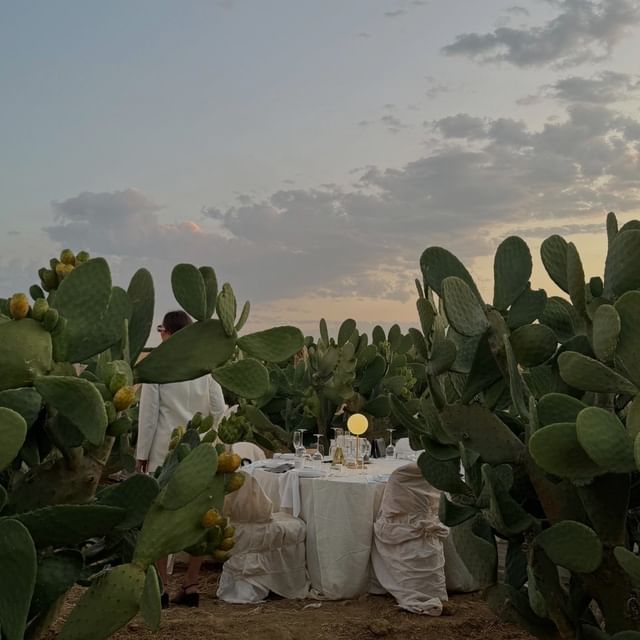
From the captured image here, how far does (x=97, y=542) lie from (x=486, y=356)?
943mm

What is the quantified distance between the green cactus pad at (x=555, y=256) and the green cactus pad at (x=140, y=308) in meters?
0.92

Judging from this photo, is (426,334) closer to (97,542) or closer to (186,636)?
(97,542)

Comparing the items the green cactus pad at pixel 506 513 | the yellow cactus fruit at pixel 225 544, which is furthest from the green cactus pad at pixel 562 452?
the yellow cactus fruit at pixel 225 544

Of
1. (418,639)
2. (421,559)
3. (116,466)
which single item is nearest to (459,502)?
(116,466)

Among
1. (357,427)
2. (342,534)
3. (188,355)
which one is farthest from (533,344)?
(357,427)

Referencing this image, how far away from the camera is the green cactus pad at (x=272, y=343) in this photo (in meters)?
1.77

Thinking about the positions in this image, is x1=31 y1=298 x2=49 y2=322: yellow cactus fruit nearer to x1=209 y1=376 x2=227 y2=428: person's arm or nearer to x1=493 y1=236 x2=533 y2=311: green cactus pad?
x1=493 y1=236 x2=533 y2=311: green cactus pad

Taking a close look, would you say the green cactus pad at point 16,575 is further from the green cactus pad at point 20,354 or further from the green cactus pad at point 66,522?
the green cactus pad at point 20,354

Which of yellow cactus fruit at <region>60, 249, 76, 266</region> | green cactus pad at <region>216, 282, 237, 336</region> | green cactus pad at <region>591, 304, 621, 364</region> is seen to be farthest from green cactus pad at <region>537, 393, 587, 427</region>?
yellow cactus fruit at <region>60, 249, 76, 266</region>

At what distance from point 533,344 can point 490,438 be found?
23 cm

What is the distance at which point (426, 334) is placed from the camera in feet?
6.63

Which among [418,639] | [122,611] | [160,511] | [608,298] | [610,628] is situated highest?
[608,298]

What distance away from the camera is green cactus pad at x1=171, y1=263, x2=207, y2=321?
5.51ft

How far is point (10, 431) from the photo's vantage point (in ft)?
4.20
